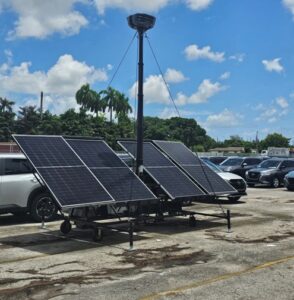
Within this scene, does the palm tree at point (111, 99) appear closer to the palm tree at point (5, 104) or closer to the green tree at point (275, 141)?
the palm tree at point (5, 104)

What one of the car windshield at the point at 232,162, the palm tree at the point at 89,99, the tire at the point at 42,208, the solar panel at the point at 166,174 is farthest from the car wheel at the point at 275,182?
the palm tree at the point at 89,99

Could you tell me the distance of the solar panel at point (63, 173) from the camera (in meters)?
9.05

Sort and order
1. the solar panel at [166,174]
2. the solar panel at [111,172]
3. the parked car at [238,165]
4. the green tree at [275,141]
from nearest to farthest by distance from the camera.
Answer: the solar panel at [111,172] → the solar panel at [166,174] → the parked car at [238,165] → the green tree at [275,141]

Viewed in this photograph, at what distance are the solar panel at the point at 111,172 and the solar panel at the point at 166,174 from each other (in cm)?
61

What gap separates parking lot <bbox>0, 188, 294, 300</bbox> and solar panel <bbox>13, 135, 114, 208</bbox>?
94 cm

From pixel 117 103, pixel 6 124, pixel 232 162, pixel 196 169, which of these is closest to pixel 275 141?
pixel 117 103

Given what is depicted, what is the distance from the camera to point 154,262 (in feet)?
26.0

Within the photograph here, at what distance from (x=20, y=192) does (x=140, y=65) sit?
4323 mm

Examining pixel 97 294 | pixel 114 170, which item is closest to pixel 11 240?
pixel 114 170

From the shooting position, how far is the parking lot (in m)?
6.34

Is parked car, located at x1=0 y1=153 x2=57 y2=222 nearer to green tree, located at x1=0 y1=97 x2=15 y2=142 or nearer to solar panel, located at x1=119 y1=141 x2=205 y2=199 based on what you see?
solar panel, located at x1=119 y1=141 x2=205 y2=199

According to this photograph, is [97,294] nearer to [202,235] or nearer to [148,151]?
[202,235]

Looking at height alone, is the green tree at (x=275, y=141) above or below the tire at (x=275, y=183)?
above

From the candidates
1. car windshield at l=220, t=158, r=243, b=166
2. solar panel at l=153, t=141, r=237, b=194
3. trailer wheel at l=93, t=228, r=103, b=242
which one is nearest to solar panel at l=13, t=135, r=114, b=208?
trailer wheel at l=93, t=228, r=103, b=242
